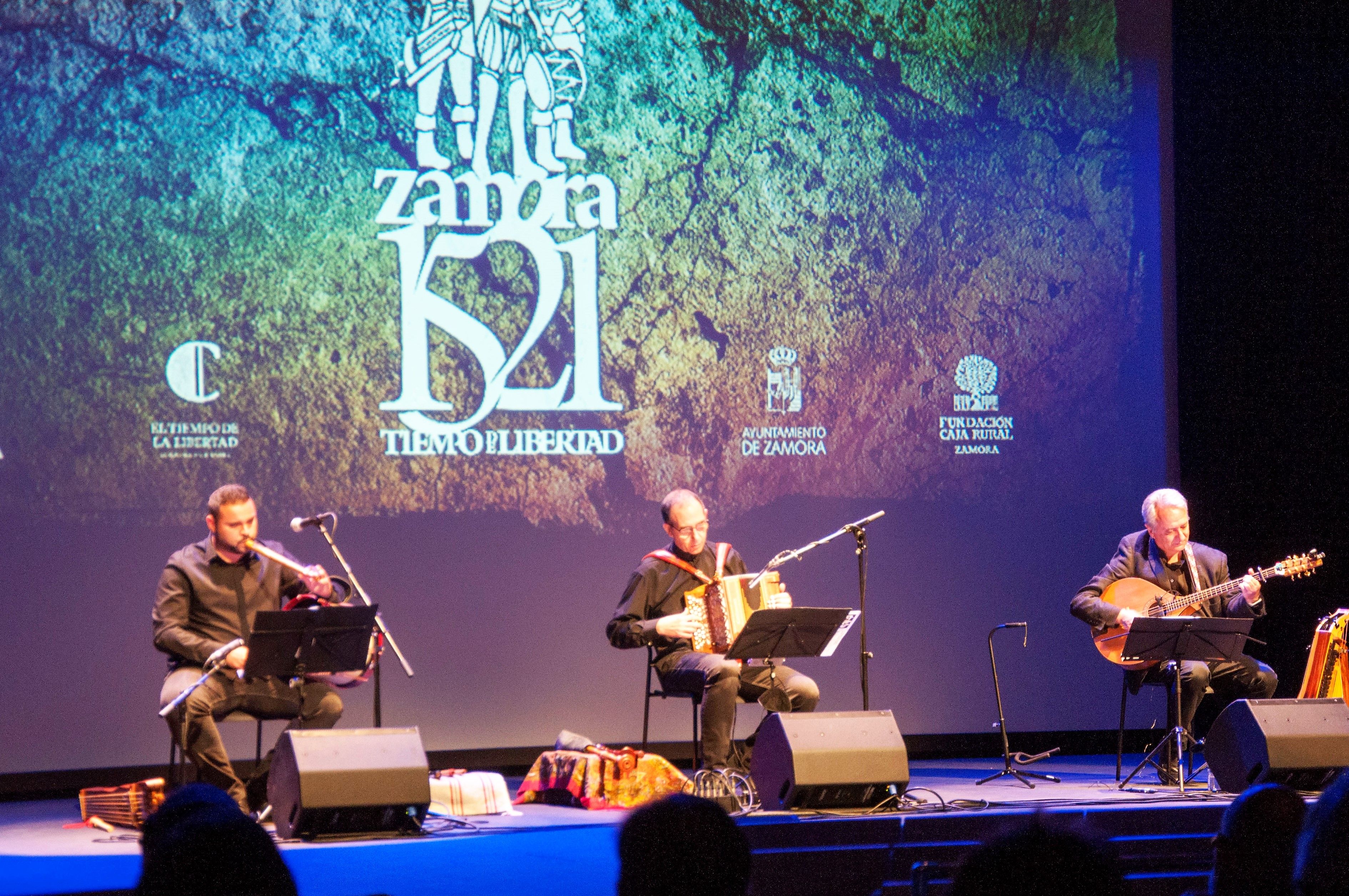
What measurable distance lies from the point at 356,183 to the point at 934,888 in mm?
4566

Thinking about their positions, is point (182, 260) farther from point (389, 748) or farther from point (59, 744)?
point (389, 748)

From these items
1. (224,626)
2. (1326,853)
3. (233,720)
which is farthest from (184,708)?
(1326,853)

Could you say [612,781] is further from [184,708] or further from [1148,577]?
[1148,577]

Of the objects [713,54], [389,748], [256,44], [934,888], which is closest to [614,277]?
[713,54]

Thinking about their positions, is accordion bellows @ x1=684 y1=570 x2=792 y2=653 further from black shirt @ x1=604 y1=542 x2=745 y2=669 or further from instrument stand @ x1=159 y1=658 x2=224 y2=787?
instrument stand @ x1=159 y1=658 x2=224 y2=787

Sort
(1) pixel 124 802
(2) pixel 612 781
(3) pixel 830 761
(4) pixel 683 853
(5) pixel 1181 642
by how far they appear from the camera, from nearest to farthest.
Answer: (4) pixel 683 853 < (3) pixel 830 761 < (1) pixel 124 802 < (5) pixel 1181 642 < (2) pixel 612 781

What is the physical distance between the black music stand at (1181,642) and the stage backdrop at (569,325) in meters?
1.83

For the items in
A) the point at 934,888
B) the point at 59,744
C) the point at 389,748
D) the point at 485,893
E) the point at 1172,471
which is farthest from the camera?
the point at 1172,471

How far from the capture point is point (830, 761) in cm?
518

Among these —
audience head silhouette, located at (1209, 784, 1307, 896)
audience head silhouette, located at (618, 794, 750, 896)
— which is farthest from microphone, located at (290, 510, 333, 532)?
audience head silhouette, located at (1209, 784, 1307, 896)

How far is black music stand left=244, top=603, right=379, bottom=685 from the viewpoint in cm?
517

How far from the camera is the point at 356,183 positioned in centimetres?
701

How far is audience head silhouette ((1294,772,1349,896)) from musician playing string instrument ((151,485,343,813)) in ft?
14.4

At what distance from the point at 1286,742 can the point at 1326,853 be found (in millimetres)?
3845
